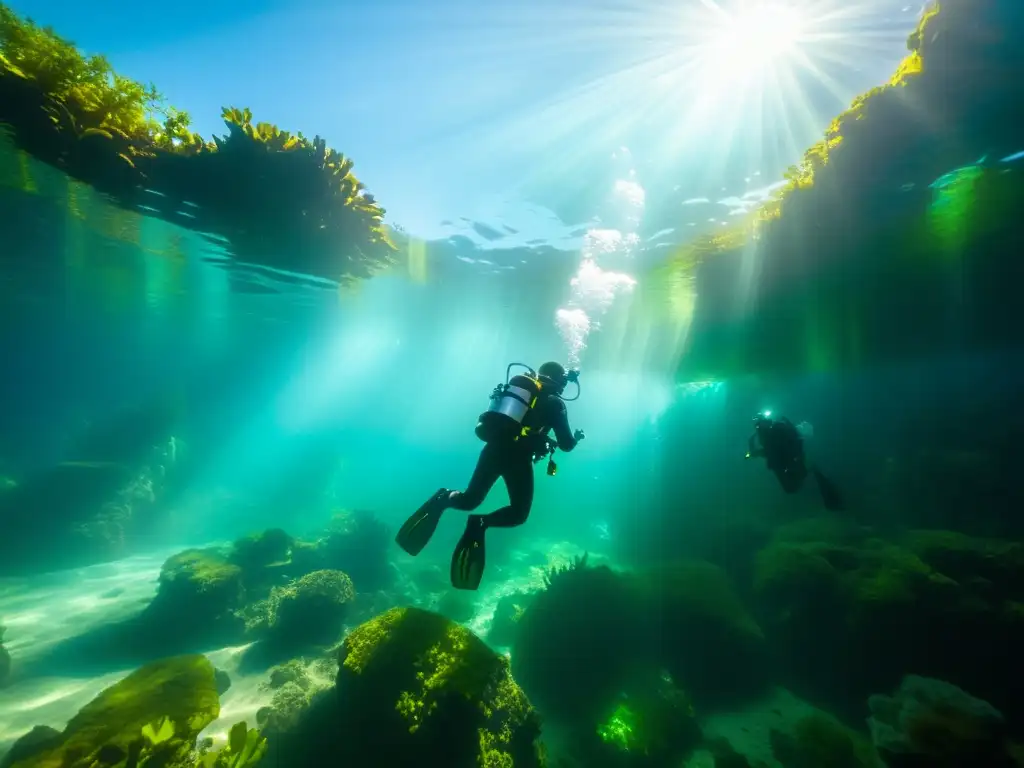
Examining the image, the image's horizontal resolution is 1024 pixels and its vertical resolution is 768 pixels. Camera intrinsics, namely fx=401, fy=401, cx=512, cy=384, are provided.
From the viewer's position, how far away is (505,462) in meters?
5.60

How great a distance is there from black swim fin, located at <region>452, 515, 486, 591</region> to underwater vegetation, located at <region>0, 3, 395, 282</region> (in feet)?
28.7

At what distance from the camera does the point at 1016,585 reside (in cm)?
862

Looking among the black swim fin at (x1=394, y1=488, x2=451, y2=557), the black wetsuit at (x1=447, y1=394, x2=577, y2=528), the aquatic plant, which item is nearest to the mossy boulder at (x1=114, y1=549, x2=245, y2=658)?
the aquatic plant

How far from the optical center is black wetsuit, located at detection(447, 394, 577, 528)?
5.50 metres

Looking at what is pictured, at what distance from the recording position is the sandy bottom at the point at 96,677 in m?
7.36

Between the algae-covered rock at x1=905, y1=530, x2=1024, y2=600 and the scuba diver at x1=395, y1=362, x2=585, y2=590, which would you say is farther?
the algae-covered rock at x1=905, y1=530, x2=1024, y2=600

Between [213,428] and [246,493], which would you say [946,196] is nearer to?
[213,428]

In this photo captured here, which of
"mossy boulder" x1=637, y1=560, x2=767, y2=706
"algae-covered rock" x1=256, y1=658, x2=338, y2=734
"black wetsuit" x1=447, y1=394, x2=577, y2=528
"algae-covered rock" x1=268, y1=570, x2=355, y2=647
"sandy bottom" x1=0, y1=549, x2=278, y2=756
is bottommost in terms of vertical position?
"sandy bottom" x1=0, y1=549, x2=278, y2=756

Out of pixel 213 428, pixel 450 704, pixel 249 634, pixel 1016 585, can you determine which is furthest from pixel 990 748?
pixel 213 428

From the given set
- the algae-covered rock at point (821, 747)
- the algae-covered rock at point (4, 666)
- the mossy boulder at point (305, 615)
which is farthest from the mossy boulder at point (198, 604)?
the algae-covered rock at point (821, 747)

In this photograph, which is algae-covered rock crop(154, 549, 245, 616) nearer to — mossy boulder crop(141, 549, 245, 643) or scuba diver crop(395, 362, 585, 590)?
mossy boulder crop(141, 549, 245, 643)

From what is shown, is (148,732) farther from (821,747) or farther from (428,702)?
(821,747)

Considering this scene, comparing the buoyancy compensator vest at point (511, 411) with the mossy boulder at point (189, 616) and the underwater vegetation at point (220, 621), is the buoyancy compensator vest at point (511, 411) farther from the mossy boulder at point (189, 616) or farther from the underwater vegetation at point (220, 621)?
the mossy boulder at point (189, 616)

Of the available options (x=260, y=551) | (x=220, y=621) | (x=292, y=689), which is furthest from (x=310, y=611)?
(x=260, y=551)
